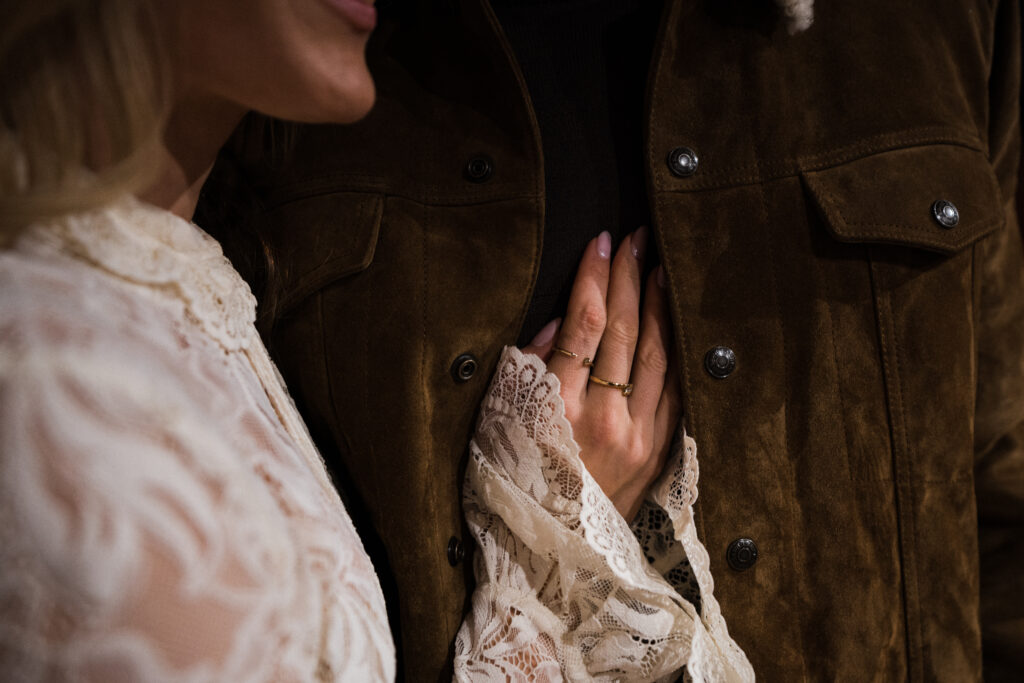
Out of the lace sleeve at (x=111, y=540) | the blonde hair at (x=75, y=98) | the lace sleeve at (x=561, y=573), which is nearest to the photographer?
the lace sleeve at (x=111, y=540)

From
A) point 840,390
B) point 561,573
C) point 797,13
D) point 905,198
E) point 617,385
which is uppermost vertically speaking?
point 797,13

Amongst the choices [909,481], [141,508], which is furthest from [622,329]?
[141,508]

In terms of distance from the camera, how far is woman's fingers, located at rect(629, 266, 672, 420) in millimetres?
1086

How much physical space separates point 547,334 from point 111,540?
66 centimetres

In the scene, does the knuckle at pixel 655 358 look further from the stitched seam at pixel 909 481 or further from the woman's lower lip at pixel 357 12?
the woman's lower lip at pixel 357 12

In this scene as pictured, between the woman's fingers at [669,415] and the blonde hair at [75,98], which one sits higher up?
the blonde hair at [75,98]

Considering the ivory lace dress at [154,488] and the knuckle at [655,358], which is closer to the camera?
the ivory lace dress at [154,488]

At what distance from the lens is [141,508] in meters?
0.55

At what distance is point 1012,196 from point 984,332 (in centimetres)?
22

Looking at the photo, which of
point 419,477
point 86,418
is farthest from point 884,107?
point 86,418

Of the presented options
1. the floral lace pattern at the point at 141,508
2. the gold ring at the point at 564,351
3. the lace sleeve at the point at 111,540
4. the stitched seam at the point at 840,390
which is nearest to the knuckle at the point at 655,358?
the gold ring at the point at 564,351

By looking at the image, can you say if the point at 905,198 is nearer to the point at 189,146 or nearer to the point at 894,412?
the point at 894,412

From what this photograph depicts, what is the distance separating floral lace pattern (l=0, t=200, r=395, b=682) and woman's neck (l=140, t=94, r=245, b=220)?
16cm

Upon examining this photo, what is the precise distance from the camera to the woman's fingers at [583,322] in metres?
1.06
